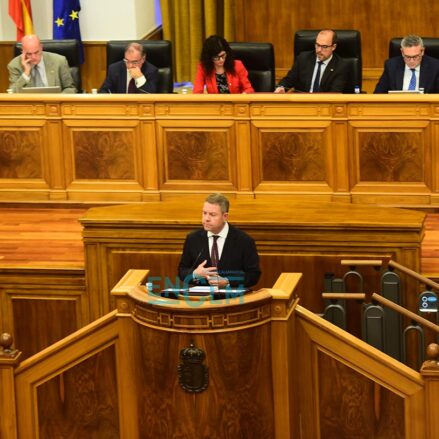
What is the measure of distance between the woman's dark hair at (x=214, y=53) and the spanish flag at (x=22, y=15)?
9.45ft

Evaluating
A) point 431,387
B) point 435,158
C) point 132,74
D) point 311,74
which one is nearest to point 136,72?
point 132,74

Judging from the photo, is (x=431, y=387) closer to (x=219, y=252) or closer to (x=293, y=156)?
(x=219, y=252)

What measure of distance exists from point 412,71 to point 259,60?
4.48ft

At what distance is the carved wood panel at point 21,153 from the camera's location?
9094 millimetres

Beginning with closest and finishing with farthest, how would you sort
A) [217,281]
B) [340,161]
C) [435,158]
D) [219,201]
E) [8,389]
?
[8,389] < [217,281] < [219,201] < [435,158] < [340,161]

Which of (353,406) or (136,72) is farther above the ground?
(136,72)

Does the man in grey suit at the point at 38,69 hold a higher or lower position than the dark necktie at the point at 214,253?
higher

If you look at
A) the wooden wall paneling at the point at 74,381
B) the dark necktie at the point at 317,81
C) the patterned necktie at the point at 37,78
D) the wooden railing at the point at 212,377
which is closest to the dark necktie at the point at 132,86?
the patterned necktie at the point at 37,78

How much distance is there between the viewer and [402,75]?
360 inches

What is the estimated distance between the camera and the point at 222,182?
8859 millimetres

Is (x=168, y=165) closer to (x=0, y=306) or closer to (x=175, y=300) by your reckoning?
(x=0, y=306)

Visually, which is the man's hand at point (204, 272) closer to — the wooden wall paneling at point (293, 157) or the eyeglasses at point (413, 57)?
the wooden wall paneling at point (293, 157)

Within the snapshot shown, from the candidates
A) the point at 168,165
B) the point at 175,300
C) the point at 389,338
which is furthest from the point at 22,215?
the point at 175,300

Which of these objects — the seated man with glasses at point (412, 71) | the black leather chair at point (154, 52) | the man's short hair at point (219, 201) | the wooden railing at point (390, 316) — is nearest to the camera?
the man's short hair at point (219, 201)
